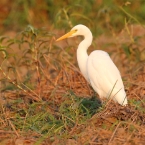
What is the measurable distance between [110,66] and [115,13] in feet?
14.7

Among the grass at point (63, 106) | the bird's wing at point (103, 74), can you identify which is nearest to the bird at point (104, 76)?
the bird's wing at point (103, 74)

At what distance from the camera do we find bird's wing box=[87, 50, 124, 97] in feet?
16.1

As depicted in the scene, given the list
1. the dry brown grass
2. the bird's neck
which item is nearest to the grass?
the dry brown grass

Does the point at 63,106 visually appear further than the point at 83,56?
No

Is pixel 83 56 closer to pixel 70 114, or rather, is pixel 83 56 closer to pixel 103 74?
pixel 103 74

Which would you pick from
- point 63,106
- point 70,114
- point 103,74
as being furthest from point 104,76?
point 70,114

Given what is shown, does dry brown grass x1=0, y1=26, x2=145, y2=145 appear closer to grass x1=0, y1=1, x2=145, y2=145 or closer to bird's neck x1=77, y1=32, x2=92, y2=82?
grass x1=0, y1=1, x2=145, y2=145

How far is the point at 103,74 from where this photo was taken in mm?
4965

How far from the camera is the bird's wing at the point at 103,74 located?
16.1 feet

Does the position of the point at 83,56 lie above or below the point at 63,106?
above

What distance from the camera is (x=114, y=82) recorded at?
16.0 ft

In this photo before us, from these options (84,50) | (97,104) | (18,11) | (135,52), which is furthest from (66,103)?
(18,11)

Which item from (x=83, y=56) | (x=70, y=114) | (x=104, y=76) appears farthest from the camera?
(x=83, y=56)

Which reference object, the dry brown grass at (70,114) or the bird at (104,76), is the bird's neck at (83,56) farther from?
the dry brown grass at (70,114)
